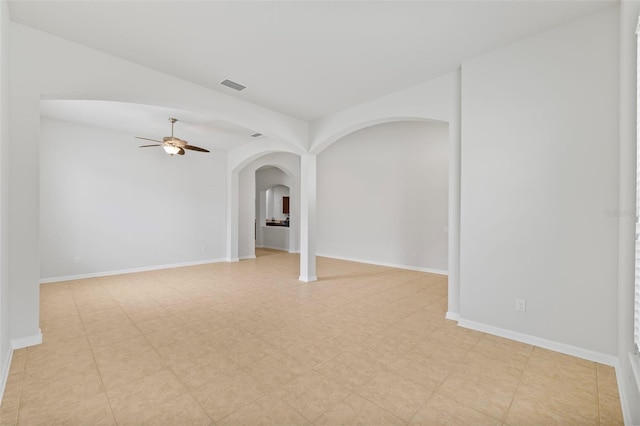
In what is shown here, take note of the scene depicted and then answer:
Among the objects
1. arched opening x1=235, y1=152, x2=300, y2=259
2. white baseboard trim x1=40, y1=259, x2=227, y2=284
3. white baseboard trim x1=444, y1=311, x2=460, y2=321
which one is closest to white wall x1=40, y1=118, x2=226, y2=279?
white baseboard trim x1=40, y1=259, x2=227, y2=284

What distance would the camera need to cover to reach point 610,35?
2.57m

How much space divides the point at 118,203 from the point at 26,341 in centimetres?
397

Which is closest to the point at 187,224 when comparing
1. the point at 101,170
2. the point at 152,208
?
the point at 152,208

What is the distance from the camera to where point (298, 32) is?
9.27 ft

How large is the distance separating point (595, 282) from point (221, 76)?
469 cm

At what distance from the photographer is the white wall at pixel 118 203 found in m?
5.50

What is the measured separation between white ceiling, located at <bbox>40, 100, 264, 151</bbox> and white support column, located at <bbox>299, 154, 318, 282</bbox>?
1.63 metres

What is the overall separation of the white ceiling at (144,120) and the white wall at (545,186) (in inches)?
177

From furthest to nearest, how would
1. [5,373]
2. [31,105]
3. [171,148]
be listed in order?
[171,148], [31,105], [5,373]

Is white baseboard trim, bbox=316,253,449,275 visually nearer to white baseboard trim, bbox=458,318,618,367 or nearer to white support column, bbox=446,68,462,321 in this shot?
white support column, bbox=446,68,462,321

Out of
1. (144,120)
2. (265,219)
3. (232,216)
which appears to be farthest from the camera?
(265,219)

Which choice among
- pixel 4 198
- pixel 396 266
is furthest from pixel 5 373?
→ pixel 396 266

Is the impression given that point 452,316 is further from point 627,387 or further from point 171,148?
point 171,148

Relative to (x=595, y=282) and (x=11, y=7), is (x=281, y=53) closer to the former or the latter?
(x=11, y=7)
